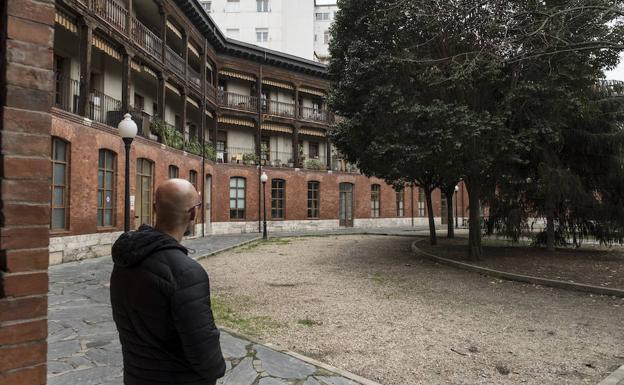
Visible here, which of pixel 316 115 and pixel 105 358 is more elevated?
pixel 316 115

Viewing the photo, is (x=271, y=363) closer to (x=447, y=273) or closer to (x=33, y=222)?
(x=33, y=222)

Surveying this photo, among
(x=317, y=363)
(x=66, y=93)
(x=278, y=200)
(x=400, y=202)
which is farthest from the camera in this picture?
(x=400, y=202)

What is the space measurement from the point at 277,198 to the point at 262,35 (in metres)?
16.9

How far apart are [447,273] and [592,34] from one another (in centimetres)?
642

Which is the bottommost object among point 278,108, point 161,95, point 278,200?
point 278,200

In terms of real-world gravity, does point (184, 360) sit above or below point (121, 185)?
below

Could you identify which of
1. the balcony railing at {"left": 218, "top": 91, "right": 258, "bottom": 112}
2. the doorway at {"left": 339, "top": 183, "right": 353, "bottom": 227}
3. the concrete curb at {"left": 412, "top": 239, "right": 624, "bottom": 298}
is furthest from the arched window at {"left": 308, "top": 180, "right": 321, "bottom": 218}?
the concrete curb at {"left": 412, "top": 239, "right": 624, "bottom": 298}

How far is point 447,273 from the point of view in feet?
35.0

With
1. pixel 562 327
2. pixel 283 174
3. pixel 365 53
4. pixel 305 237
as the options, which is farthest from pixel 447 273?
pixel 283 174

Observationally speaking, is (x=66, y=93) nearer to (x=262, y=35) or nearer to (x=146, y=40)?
(x=146, y=40)

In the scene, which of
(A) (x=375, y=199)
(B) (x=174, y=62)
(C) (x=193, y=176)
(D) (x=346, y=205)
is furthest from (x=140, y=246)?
(A) (x=375, y=199)

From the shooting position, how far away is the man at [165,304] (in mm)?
1689

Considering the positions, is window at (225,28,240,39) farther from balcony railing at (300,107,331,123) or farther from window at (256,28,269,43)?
balcony railing at (300,107,331,123)

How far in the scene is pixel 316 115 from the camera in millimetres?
29922
